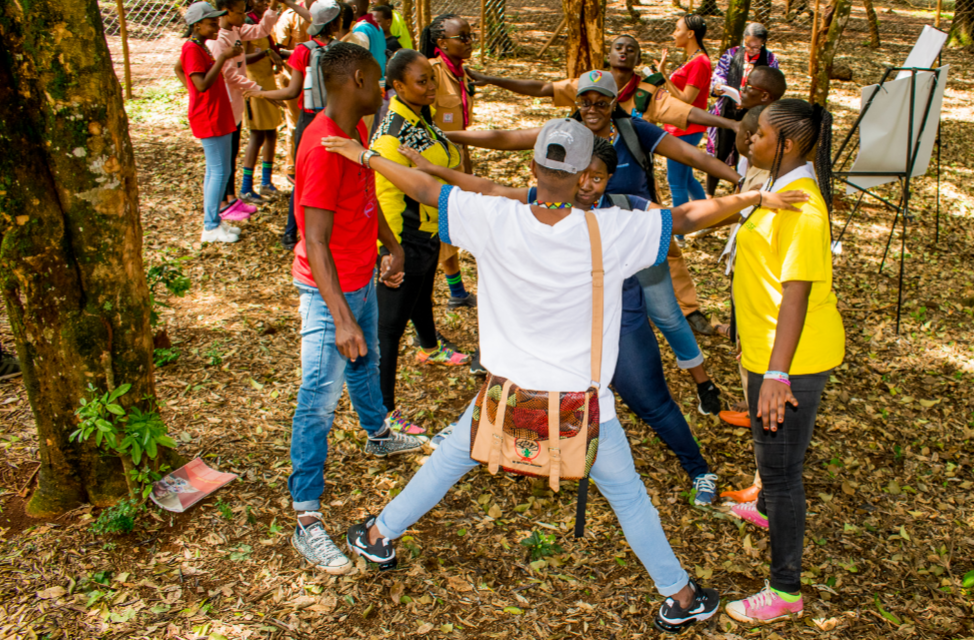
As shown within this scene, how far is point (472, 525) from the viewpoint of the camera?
3602 mm

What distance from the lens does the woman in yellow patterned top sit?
3746 millimetres

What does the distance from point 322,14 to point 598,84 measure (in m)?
3.14

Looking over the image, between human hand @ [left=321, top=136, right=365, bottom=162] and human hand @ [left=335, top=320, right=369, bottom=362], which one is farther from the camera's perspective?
human hand @ [left=335, top=320, right=369, bottom=362]

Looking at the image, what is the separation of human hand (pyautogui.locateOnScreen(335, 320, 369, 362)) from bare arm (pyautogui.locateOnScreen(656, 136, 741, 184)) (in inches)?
77.2

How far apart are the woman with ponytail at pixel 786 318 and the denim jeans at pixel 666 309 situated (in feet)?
4.25

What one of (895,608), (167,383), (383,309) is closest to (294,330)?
(167,383)

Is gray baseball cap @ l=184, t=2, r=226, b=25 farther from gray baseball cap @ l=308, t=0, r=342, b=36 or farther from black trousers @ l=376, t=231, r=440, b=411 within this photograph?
black trousers @ l=376, t=231, r=440, b=411

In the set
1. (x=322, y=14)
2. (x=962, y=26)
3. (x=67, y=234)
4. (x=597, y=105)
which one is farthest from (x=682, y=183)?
(x=962, y=26)

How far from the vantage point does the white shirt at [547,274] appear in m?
2.33

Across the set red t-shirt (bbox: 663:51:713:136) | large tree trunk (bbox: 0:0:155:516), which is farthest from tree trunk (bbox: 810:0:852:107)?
large tree trunk (bbox: 0:0:155:516)

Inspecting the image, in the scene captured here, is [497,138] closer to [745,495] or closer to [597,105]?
[597,105]

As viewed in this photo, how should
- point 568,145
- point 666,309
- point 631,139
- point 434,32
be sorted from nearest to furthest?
1. point 568,145
2. point 631,139
3. point 666,309
4. point 434,32

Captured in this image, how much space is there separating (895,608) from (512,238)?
2.52 metres

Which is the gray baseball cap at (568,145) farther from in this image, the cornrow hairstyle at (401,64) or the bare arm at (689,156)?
the cornrow hairstyle at (401,64)
